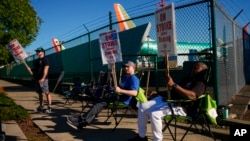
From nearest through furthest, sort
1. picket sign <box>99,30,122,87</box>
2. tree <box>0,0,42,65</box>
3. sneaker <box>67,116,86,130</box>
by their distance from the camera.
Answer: picket sign <box>99,30,122,87</box>, sneaker <box>67,116,86,130</box>, tree <box>0,0,42,65</box>

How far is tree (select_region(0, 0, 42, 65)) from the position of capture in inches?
1014

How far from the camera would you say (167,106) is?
17.1 ft

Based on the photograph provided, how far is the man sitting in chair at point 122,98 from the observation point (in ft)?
20.0

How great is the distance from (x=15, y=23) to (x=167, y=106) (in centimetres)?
2299

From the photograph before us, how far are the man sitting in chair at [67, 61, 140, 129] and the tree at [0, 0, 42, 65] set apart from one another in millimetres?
20646

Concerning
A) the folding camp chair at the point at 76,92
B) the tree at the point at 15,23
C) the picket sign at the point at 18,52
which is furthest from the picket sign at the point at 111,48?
the tree at the point at 15,23

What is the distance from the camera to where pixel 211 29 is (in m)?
6.61

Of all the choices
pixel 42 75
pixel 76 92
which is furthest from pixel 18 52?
pixel 76 92

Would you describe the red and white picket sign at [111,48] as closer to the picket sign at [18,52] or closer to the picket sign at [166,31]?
the picket sign at [166,31]

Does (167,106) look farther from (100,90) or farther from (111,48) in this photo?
(100,90)

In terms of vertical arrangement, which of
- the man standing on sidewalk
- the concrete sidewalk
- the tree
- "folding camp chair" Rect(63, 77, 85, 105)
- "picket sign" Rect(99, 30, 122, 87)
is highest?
the tree

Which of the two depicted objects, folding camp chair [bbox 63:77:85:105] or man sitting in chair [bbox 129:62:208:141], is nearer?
man sitting in chair [bbox 129:62:208:141]

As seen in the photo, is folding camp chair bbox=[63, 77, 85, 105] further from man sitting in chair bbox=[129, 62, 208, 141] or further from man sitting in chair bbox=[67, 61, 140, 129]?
man sitting in chair bbox=[129, 62, 208, 141]

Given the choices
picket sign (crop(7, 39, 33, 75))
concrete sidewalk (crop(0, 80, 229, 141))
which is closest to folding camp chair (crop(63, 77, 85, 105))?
picket sign (crop(7, 39, 33, 75))
